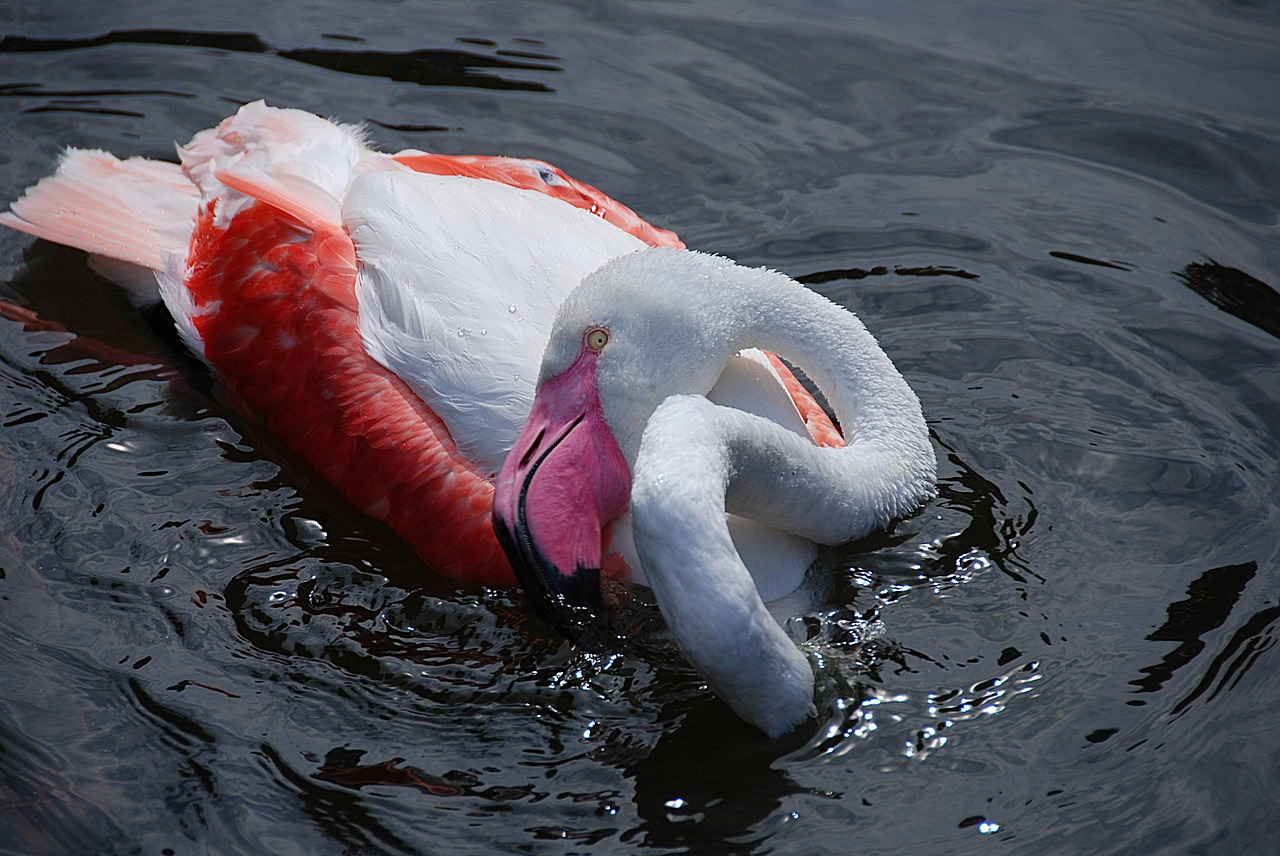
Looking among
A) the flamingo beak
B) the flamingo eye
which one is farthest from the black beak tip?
the flamingo eye

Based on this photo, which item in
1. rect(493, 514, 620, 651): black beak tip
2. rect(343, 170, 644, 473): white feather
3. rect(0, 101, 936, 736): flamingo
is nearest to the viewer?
rect(0, 101, 936, 736): flamingo

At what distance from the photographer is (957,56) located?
6.65m

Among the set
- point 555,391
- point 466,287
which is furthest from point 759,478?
point 466,287

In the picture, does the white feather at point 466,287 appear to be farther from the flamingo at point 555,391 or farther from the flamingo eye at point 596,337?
the flamingo eye at point 596,337

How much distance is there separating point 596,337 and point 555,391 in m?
0.19

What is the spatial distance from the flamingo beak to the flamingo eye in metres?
0.03

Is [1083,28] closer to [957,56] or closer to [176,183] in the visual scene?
[957,56]

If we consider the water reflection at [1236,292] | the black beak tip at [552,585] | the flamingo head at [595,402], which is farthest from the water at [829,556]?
the flamingo head at [595,402]

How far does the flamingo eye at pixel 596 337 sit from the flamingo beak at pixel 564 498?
3cm

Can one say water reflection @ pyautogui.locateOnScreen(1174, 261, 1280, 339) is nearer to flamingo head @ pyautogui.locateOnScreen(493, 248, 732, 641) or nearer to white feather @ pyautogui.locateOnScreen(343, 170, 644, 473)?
white feather @ pyautogui.locateOnScreen(343, 170, 644, 473)

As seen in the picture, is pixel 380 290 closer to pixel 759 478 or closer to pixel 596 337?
pixel 596 337

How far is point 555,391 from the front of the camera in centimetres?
364

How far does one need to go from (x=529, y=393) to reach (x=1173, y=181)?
3564mm

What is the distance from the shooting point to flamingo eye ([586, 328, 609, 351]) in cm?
361
